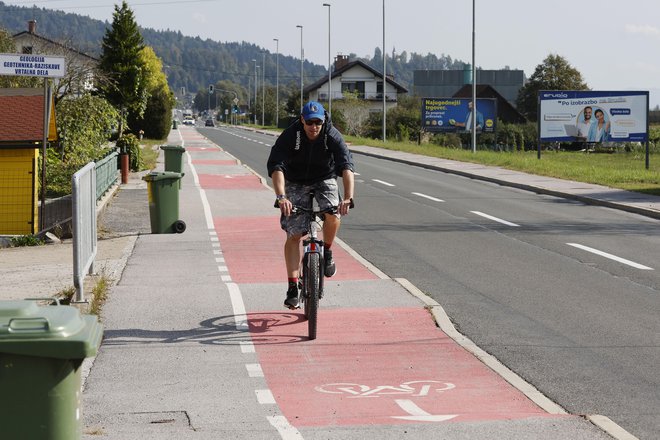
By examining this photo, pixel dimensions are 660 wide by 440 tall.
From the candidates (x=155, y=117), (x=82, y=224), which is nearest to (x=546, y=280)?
(x=82, y=224)

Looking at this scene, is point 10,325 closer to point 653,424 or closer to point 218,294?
point 653,424

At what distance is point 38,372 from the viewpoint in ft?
13.7

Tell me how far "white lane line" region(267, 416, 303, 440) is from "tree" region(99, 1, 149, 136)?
121 feet

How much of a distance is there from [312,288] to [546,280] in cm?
439

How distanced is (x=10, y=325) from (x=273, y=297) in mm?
6392

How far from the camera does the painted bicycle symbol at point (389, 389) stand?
6.81 meters

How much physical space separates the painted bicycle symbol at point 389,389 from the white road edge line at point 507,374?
1.55 ft

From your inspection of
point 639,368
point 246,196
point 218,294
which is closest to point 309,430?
point 639,368

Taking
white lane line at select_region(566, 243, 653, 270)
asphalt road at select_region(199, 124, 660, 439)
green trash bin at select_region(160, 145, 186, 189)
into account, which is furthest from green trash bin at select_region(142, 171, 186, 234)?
green trash bin at select_region(160, 145, 186, 189)

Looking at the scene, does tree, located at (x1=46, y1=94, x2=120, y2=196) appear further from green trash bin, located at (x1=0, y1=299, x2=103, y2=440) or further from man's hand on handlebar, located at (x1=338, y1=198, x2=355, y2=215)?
green trash bin, located at (x1=0, y1=299, x2=103, y2=440)

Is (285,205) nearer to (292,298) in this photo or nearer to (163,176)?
(292,298)

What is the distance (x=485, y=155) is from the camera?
44.1 metres

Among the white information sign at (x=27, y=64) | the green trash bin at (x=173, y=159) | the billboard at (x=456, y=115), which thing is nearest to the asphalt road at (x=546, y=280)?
the white information sign at (x=27, y=64)

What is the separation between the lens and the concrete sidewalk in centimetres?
603
